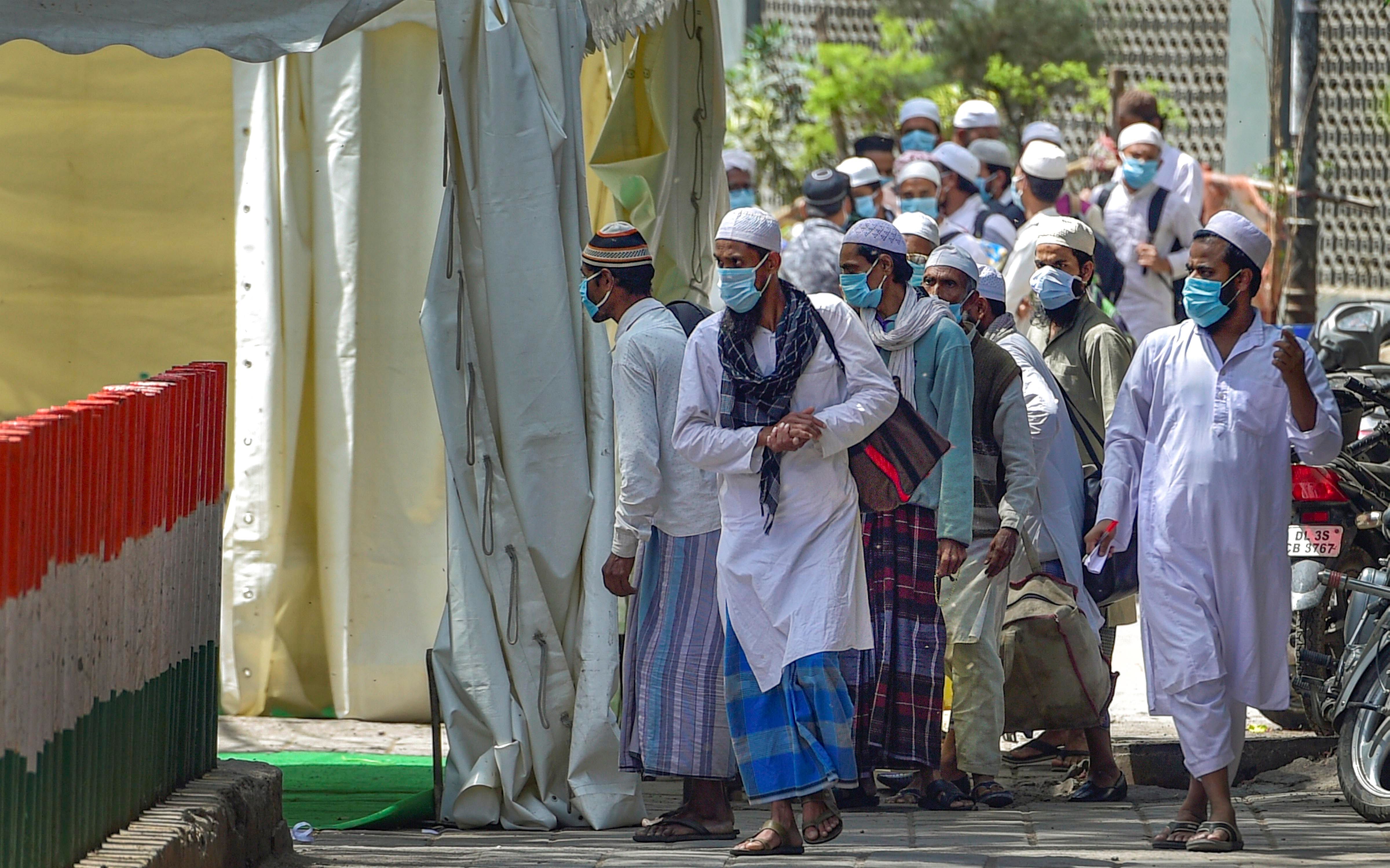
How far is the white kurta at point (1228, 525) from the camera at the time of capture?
5.25 meters

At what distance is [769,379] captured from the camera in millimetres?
5102

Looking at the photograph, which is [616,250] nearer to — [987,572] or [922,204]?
[987,572]

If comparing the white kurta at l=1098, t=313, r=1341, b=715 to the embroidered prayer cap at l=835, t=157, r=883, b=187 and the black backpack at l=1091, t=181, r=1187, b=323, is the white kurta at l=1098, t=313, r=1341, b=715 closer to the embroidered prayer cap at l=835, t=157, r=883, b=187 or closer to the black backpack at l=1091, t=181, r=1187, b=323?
the black backpack at l=1091, t=181, r=1187, b=323

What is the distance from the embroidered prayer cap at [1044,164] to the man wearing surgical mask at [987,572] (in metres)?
3.29

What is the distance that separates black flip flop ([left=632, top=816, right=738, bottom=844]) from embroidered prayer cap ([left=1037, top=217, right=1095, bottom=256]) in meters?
2.45

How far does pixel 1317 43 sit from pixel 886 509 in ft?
24.8

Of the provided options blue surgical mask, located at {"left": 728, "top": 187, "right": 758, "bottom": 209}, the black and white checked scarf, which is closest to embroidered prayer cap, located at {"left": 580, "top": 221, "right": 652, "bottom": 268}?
the black and white checked scarf

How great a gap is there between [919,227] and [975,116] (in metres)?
4.56

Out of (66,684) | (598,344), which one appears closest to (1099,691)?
(598,344)

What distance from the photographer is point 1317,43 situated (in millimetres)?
11461

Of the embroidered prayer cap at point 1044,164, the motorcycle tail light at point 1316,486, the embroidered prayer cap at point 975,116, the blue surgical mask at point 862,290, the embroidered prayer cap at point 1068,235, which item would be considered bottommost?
the motorcycle tail light at point 1316,486

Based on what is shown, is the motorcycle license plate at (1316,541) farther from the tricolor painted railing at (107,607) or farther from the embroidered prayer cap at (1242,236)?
the tricolor painted railing at (107,607)

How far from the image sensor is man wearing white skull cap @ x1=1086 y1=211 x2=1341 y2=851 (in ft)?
17.2

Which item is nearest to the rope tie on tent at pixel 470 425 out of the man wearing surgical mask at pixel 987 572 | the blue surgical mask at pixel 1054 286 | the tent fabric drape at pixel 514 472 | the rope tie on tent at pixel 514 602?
the tent fabric drape at pixel 514 472
